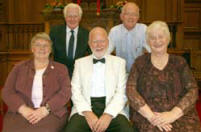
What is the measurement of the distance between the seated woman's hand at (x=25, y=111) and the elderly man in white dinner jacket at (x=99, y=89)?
0.36m

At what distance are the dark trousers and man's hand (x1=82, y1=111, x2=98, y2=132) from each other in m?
0.04

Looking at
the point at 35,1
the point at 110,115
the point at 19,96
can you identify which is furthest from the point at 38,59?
the point at 35,1

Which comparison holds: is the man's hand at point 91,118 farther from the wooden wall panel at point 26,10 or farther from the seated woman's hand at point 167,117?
the wooden wall panel at point 26,10

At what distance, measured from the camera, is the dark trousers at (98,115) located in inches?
103

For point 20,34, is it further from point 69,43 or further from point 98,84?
point 98,84

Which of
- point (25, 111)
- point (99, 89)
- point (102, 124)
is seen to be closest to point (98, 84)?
point (99, 89)

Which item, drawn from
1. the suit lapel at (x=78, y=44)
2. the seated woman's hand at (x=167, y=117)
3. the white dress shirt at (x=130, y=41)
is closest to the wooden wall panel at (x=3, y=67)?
the suit lapel at (x=78, y=44)

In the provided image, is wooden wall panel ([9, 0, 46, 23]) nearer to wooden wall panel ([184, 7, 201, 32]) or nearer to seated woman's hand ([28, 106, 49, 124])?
wooden wall panel ([184, 7, 201, 32])

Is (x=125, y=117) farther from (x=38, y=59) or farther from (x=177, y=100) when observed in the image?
(x=38, y=59)

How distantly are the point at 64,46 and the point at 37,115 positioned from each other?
115 centimetres


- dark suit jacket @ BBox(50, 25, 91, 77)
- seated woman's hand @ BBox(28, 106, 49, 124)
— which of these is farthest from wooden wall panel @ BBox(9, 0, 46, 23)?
seated woman's hand @ BBox(28, 106, 49, 124)

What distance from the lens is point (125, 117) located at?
2.77 m

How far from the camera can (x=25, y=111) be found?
2.74m

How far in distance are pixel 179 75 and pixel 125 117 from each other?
596 mm
